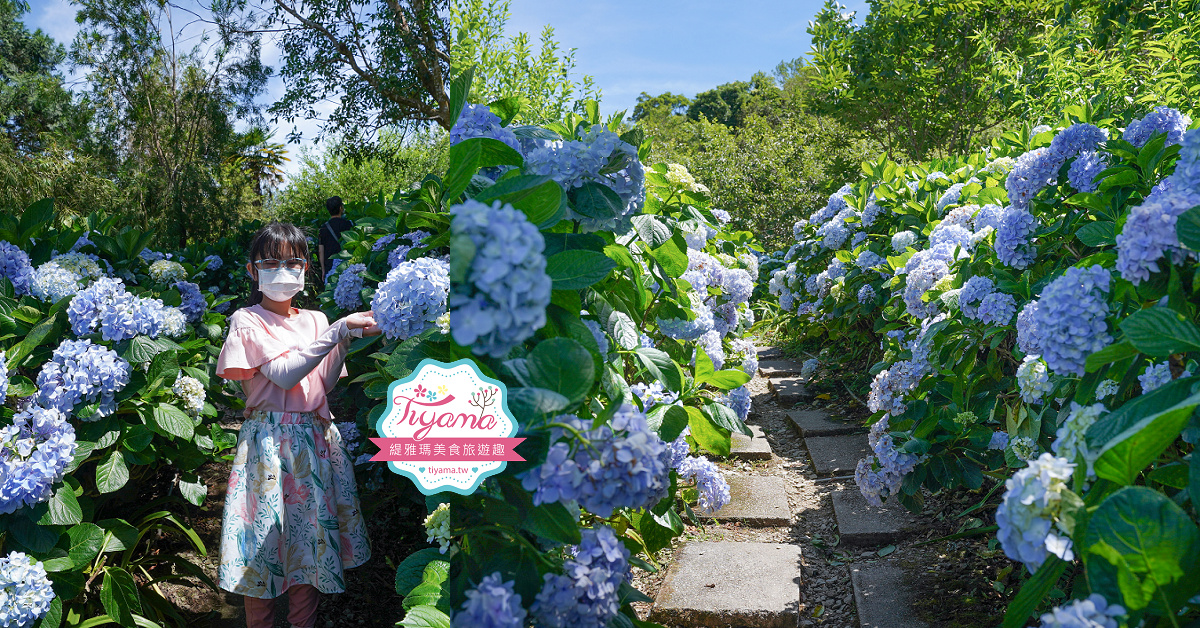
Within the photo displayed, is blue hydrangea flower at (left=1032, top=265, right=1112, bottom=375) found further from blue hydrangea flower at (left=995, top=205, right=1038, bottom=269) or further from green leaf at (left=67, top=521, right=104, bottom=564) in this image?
green leaf at (left=67, top=521, right=104, bottom=564)

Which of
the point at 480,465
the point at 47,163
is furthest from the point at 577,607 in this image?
the point at 47,163

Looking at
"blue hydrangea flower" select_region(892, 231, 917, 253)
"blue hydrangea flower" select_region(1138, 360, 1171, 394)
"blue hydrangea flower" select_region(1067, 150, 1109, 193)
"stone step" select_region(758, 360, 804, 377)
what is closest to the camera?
"blue hydrangea flower" select_region(1138, 360, 1171, 394)

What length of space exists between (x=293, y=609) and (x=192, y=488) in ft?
1.65

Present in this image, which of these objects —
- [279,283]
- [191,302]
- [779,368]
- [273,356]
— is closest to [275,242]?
[279,283]

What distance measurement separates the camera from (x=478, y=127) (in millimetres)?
725

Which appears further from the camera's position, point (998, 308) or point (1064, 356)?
point (998, 308)

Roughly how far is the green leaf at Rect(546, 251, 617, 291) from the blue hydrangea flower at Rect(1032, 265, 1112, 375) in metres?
0.74

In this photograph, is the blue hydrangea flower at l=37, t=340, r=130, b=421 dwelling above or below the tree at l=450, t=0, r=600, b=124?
below

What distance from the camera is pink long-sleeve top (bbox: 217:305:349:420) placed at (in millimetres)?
1609

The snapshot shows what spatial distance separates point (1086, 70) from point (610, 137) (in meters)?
2.95

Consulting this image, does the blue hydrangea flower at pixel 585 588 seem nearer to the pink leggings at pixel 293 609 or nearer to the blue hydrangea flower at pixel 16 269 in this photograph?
the pink leggings at pixel 293 609

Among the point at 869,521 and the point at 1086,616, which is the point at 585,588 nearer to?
the point at 1086,616

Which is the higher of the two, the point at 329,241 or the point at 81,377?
the point at 329,241

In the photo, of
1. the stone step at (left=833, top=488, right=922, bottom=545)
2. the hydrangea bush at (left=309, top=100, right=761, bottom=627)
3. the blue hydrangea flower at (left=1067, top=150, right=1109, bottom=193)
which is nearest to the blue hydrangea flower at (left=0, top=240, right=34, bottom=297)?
the hydrangea bush at (left=309, top=100, right=761, bottom=627)
